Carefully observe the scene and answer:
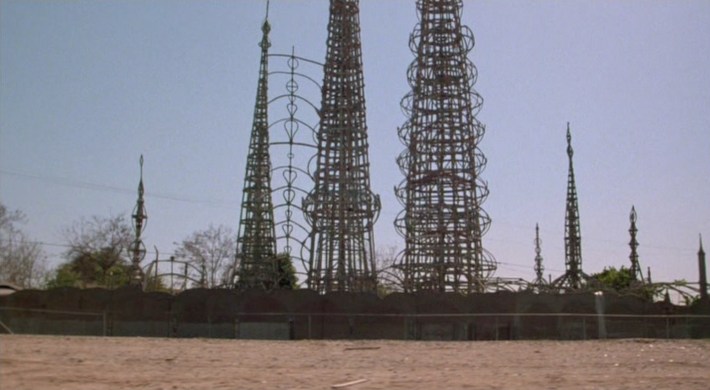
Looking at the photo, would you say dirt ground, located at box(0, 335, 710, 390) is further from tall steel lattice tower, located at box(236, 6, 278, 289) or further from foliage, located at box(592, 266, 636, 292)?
foliage, located at box(592, 266, 636, 292)

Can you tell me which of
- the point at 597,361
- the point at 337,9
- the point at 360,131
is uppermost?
the point at 337,9

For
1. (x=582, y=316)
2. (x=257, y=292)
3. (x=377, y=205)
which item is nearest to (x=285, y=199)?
(x=377, y=205)

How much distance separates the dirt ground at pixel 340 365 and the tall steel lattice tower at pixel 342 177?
541 inches

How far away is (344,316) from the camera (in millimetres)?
36156

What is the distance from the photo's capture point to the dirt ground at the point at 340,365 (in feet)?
57.9

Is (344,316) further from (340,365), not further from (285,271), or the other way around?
(285,271)

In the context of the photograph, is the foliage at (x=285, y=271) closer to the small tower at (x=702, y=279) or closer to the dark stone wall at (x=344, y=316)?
the dark stone wall at (x=344, y=316)

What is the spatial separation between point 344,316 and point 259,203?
67.3 feet

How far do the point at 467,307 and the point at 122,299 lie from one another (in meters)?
13.7

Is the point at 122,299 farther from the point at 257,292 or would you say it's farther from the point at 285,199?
the point at 285,199

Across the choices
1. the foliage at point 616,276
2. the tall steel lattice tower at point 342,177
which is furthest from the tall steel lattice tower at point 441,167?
the foliage at point 616,276

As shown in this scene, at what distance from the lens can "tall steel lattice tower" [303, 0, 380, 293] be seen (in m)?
43.9

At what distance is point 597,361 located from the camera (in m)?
23.9

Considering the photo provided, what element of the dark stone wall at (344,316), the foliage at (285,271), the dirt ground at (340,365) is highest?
the foliage at (285,271)
